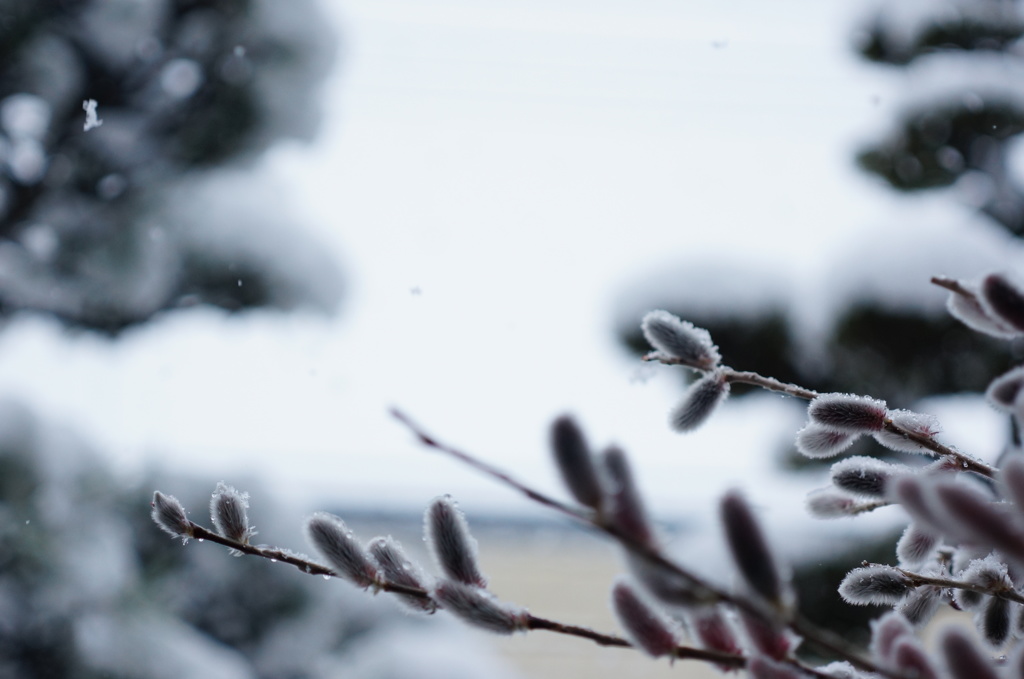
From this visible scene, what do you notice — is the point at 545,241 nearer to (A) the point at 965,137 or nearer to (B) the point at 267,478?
(B) the point at 267,478

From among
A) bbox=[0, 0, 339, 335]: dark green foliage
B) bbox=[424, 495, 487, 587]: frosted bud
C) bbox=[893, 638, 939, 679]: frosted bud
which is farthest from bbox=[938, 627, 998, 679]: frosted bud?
bbox=[0, 0, 339, 335]: dark green foliage

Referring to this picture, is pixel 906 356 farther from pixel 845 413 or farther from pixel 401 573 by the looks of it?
pixel 401 573

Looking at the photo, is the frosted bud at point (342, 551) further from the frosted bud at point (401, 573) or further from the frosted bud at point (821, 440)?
the frosted bud at point (821, 440)

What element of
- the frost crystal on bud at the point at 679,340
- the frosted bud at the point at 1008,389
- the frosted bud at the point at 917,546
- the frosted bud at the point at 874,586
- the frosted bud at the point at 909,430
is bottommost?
the frosted bud at the point at 874,586

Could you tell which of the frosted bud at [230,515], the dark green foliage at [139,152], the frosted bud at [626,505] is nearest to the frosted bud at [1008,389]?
the frosted bud at [626,505]

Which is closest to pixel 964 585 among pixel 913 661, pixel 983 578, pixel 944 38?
pixel 983 578
